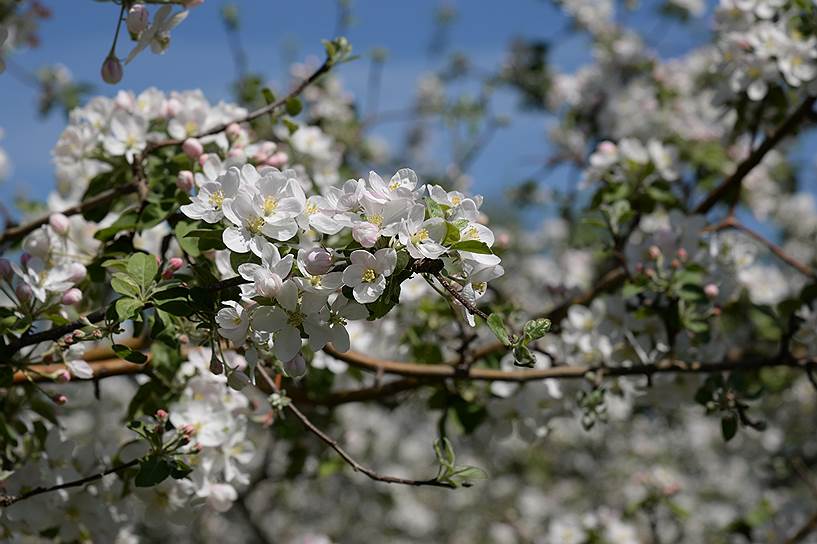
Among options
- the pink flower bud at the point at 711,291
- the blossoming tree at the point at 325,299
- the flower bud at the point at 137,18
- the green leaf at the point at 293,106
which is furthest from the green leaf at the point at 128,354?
the pink flower bud at the point at 711,291

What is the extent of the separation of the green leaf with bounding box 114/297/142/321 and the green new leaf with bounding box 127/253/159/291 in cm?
4

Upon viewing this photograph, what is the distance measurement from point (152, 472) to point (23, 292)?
415 mm

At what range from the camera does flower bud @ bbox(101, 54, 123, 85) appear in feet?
5.09

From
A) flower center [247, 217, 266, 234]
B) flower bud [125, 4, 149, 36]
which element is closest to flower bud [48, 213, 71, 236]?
flower bud [125, 4, 149, 36]

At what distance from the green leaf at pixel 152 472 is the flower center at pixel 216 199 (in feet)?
1.46

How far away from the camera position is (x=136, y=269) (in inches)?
49.4

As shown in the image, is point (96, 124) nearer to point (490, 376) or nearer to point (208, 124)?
point (208, 124)

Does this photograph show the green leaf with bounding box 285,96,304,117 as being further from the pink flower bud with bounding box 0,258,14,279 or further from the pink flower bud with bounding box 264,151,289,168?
the pink flower bud with bounding box 0,258,14,279

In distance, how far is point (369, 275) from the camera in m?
1.10

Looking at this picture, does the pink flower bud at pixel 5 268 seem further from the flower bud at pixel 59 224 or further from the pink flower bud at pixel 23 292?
the flower bud at pixel 59 224

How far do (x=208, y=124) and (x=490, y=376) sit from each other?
3.03 feet

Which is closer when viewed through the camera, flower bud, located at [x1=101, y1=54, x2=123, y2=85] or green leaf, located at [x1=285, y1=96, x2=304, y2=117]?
flower bud, located at [x1=101, y1=54, x2=123, y2=85]

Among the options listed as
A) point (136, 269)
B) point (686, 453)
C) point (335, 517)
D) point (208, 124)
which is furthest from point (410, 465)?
point (136, 269)

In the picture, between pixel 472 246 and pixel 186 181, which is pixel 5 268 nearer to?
pixel 186 181
